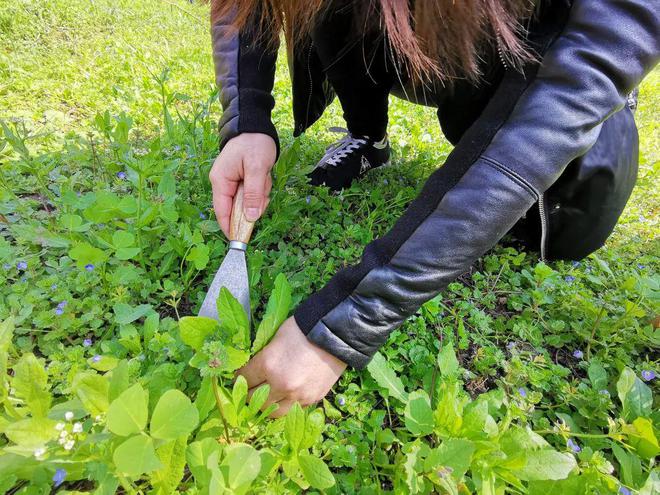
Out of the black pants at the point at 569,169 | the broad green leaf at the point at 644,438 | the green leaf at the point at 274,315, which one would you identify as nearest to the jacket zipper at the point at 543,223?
the black pants at the point at 569,169

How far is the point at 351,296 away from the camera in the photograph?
96cm

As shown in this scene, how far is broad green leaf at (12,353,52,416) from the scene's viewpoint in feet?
2.25

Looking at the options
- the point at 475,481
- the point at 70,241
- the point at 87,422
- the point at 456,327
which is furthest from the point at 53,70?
the point at 475,481

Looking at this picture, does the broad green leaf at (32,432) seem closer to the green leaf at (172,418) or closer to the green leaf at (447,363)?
the green leaf at (172,418)

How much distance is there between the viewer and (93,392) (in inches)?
27.0

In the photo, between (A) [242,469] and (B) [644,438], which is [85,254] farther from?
(B) [644,438]

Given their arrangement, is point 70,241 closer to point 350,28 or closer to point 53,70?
point 350,28

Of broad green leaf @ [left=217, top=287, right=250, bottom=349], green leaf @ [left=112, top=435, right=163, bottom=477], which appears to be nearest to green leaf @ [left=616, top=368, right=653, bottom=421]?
broad green leaf @ [left=217, top=287, right=250, bottom=349]

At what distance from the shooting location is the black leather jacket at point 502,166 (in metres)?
0.85

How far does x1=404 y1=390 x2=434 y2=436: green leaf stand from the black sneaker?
115 centimetres

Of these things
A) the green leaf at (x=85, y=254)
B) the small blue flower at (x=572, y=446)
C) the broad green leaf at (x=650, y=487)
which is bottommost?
the small blue flower at (x=572, y=446)

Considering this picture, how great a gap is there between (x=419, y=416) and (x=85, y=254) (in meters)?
0.95

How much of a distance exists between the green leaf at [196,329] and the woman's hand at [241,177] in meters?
0.48

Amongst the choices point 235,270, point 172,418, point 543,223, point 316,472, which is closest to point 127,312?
point 235,270
